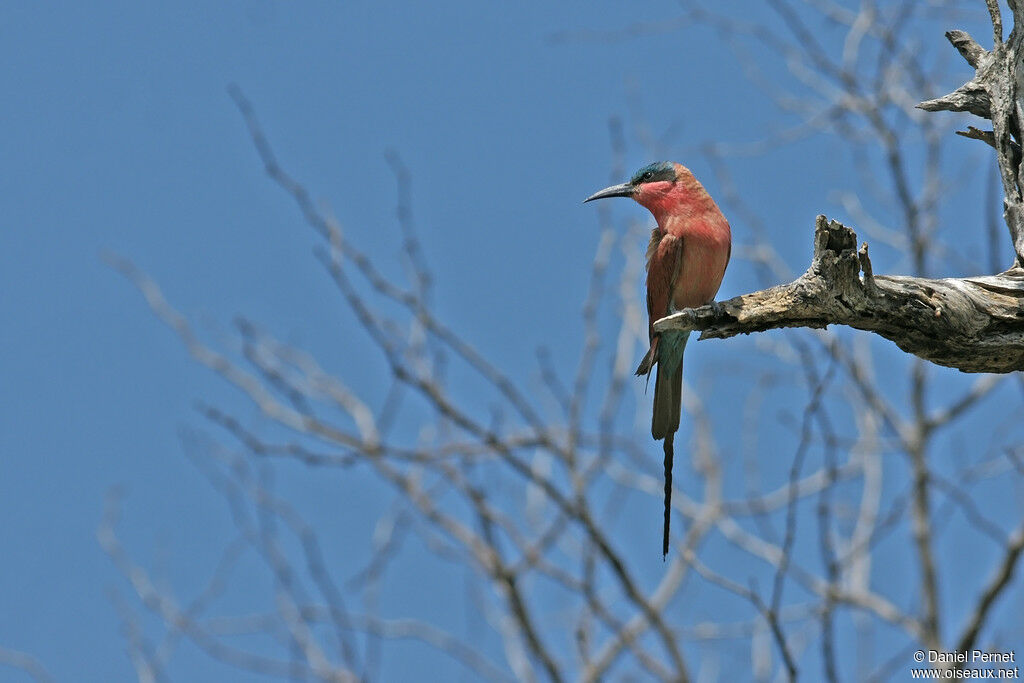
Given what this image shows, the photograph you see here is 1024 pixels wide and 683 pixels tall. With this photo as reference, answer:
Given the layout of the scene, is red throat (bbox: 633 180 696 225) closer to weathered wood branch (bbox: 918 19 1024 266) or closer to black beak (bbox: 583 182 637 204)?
black beak (bbox: 583 182 637 204)

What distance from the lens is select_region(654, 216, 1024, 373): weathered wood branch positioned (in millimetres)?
2879

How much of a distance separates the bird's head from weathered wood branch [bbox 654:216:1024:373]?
1541mm

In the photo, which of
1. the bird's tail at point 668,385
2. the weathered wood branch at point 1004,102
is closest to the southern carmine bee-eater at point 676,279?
the bird's tail at point 668,385

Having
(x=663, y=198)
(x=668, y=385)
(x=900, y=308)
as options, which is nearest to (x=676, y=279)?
(x=668, y=385)

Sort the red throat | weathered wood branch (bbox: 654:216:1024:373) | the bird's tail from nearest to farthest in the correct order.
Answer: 1. weathered wood branch (bbox: 654:216:1024:373)
2. the bird's tail
3. the red throat

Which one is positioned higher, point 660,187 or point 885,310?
point 660,187

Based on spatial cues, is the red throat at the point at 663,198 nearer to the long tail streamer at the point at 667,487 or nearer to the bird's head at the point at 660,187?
the bird's head at the point at 660,187

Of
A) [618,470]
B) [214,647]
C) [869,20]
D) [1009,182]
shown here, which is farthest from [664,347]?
[869,20]

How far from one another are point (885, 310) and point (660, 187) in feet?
5.95

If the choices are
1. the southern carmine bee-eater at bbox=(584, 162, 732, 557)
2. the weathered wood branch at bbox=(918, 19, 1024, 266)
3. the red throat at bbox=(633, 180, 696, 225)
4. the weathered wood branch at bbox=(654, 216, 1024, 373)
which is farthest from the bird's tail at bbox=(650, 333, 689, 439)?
the weathered wood branch at bbox=(918, 19, 1024, 266)

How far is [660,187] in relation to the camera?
15.2 ft

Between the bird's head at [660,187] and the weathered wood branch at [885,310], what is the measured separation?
154 cm

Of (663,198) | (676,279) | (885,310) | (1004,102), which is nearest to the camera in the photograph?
(885,310)

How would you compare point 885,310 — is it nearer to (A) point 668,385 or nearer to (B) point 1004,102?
(B) point 1004,102
